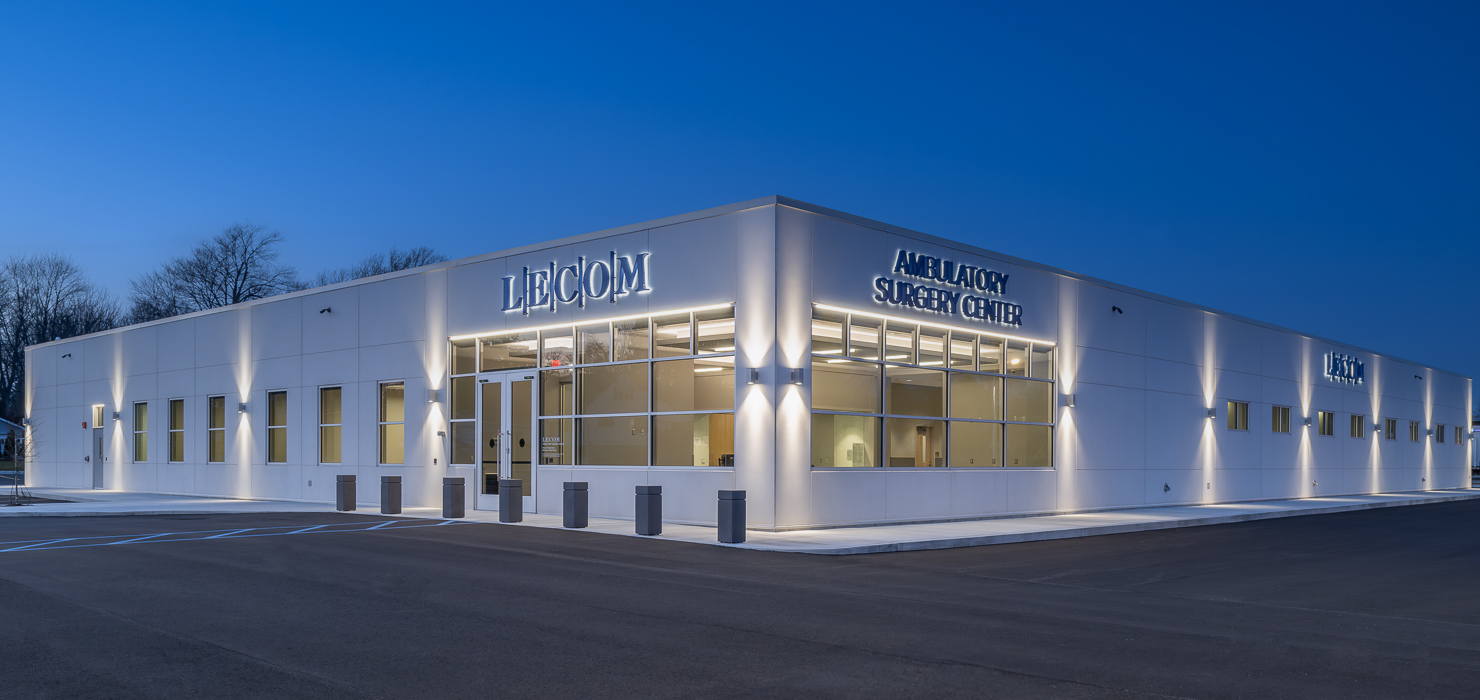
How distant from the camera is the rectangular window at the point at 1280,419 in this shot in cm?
3341

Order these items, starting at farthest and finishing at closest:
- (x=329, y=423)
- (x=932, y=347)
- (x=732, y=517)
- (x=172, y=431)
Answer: (x=172, y=431) → (x=329, y=423) → (x=932, y=347) → (x=732, y=517)

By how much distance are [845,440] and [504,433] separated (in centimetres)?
812

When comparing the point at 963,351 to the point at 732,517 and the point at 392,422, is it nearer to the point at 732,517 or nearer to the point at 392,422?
the point at 732,517

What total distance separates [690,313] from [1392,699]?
1441 centimetres

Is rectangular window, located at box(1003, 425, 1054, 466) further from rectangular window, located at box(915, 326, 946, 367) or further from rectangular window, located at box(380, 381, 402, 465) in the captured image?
rectangular window, located at box(380, 381, 402, 465)

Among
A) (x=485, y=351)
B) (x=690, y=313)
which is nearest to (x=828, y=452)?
(x=690, y=313)

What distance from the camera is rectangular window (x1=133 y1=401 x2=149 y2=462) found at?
114 ft

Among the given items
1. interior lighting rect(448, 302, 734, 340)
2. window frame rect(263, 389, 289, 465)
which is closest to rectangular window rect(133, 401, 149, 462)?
window frame rect(263, 389, 289, 465)

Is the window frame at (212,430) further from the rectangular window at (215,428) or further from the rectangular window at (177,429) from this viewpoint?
the rectangular window at (177,429)

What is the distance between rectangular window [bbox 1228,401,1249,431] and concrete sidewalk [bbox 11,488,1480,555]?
2402 millimetres

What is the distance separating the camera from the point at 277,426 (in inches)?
1145

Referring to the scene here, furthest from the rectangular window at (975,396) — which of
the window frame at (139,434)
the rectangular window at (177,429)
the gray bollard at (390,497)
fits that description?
the window frame at (139,434)

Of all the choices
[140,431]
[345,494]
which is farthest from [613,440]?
[140,431]

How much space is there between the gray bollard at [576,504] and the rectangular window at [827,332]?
16.5ft
